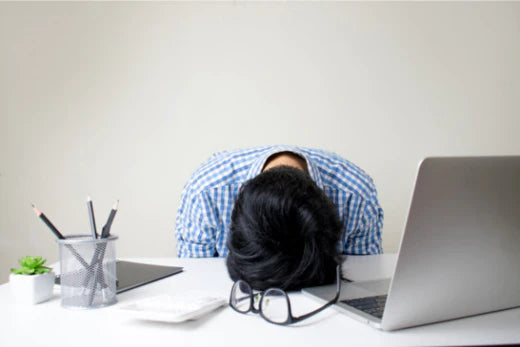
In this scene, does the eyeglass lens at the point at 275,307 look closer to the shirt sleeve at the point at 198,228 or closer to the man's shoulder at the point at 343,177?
the shirt sleeve at the point at 198,228

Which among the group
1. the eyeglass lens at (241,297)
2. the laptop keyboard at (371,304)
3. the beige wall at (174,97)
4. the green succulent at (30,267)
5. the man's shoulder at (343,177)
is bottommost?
the eyeglass lens at (241,297)

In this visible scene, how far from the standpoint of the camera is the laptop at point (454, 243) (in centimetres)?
53

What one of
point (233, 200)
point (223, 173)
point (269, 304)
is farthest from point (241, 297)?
point (223, 173)

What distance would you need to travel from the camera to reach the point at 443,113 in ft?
7.58

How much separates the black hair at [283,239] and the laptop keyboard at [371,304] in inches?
4.5

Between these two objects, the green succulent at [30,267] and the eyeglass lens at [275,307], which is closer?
the eyeglass lens at [275,307]

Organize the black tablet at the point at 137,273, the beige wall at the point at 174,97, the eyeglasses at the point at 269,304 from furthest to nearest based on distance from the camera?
the beige wall at the point at 174,97, the black tablet at the point at 137,273, the eyeglasses at the point at 269,304

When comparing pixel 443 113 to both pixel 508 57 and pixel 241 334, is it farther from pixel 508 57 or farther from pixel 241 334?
pixel 241 334

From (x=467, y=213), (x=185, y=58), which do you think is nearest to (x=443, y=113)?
(x=185, y=58)

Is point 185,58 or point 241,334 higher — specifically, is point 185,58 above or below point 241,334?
above

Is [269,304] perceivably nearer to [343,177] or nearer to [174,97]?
[343,177]

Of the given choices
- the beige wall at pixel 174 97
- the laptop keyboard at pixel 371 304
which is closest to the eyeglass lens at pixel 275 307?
the laptop keyboard at pixel 371 304

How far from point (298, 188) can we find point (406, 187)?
1.58 m

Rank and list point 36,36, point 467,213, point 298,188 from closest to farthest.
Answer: point 467,213 < point 298,188 < point 36,36
